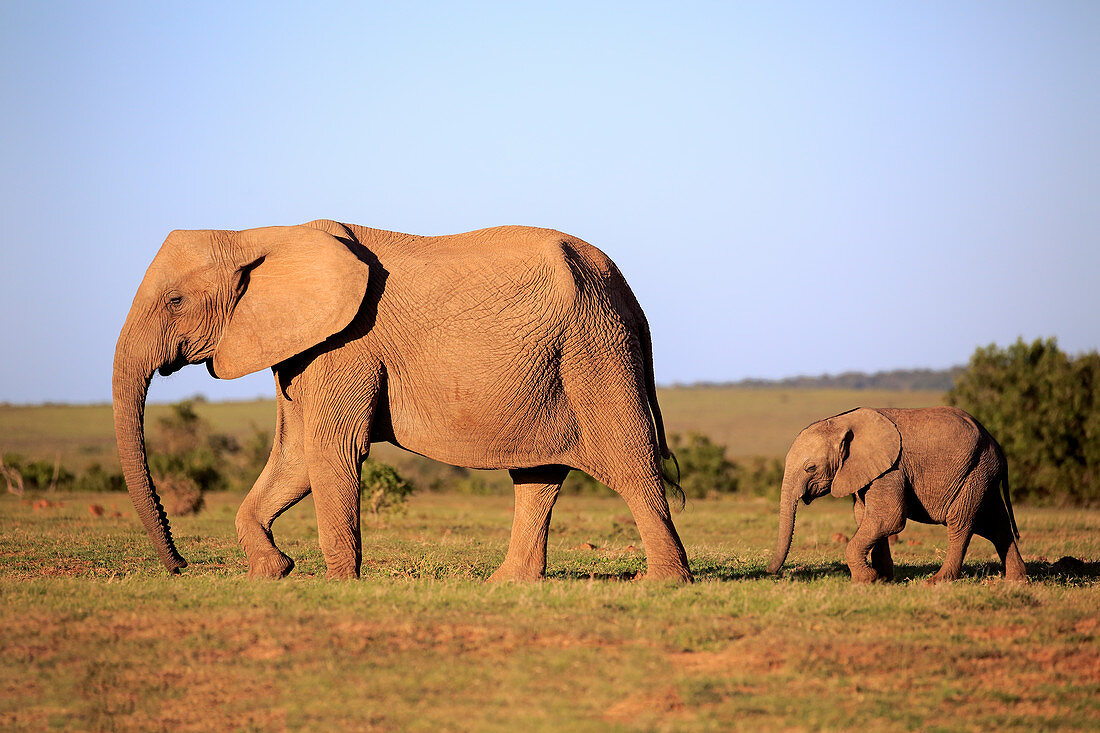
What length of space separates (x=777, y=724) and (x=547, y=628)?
2128mm

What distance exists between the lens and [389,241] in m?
10.9

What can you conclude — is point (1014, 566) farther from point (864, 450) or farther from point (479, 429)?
point (479, 429)

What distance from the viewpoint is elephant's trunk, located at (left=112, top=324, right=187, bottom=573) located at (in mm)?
9984

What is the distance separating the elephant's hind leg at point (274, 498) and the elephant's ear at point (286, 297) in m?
0.94

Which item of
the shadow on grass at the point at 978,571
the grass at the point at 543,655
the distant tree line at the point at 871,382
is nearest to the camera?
the grass at the point at 543,655

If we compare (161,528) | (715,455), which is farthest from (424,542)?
(715,455)

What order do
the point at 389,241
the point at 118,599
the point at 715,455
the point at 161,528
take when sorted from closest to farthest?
1. the point at 118,599
2. the point at 161,528
3. the point at 389,241
4. the point at 715,455

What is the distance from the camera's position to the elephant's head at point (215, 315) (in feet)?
32.8

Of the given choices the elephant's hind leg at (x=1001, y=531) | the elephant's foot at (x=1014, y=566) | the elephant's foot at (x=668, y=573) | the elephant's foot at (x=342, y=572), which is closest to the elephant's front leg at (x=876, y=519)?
the elephant's hind leg at (x=1001, y=531)

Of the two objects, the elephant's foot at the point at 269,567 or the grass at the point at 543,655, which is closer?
the grass at the point at 543,655

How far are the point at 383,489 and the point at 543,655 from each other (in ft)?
51.1

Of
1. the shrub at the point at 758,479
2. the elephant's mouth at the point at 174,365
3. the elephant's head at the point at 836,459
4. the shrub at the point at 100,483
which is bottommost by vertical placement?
the shrub at the point at 100,483

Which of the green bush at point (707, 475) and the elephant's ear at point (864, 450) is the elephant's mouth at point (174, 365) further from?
the green bush at point (707, 475)

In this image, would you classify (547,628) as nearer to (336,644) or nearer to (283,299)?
(336,644)
